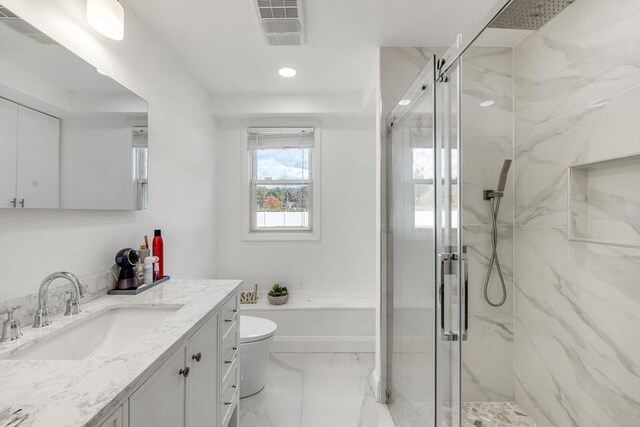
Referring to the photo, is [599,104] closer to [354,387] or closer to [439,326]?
[439,326]

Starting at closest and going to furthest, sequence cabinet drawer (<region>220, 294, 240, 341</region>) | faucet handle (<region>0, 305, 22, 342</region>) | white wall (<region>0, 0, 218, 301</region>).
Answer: faucet handle (<region>0, 305, 22, 342</region>) < white wall (<region>0, 0, 218, 301</region>) < cabinet drawer (<region>220, 294, 240, 341</region>)

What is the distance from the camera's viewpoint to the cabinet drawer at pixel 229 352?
4.91ft

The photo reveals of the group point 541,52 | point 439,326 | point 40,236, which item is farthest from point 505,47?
point 40,236

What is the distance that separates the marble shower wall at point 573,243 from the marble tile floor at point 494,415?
0.07 meters

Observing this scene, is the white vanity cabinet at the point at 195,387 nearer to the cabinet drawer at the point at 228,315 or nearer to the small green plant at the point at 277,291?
the cabinet drawer at the point at 228,315

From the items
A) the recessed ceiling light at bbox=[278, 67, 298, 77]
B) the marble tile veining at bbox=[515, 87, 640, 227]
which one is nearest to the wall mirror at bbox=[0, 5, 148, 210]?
the recessed ceiling light at bbox=[278, 67, 298, 77]

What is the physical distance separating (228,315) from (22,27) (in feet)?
4.49

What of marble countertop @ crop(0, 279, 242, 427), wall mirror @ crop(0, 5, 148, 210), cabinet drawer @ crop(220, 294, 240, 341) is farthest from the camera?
cabinet drawer @ crop(220, 294, 240, 341)

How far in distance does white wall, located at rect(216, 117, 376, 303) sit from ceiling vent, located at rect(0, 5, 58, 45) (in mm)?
2127

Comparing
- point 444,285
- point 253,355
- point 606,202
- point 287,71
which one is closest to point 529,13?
point 606,202

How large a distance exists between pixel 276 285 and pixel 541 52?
8.92 feet

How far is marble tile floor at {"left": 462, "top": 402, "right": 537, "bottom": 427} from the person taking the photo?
195 cm

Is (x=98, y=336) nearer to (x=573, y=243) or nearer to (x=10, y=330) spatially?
(x=10, y=330)

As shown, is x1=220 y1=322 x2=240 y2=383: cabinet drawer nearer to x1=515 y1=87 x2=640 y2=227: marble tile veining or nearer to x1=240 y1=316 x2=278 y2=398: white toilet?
x1=240 y1=316 x2=278 y2=398: white toilet
